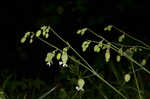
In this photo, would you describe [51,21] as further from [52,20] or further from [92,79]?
[92,79]

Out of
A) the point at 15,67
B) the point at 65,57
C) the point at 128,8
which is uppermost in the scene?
the point at 65,57

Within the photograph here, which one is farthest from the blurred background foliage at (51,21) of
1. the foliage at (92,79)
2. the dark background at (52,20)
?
the foliage at (92,79)

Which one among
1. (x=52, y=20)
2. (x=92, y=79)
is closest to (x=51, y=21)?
(x=52, y=20)

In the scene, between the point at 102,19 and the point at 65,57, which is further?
the point at 102,19

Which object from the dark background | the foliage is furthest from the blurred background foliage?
the foliage

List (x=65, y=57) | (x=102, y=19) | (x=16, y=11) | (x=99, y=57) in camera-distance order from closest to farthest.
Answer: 1. (x=65, y=57)
2. (x=99, y=57)
3. (x=102, y=19)
4. (x=16, y=11)

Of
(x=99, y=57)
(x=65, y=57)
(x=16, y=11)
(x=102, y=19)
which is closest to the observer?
(x=65, y=57)

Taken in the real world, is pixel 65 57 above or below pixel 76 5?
above

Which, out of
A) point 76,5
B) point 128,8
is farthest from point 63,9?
point 128,8

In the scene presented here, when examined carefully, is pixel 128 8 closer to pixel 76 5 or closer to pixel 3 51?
pixel 76 5
